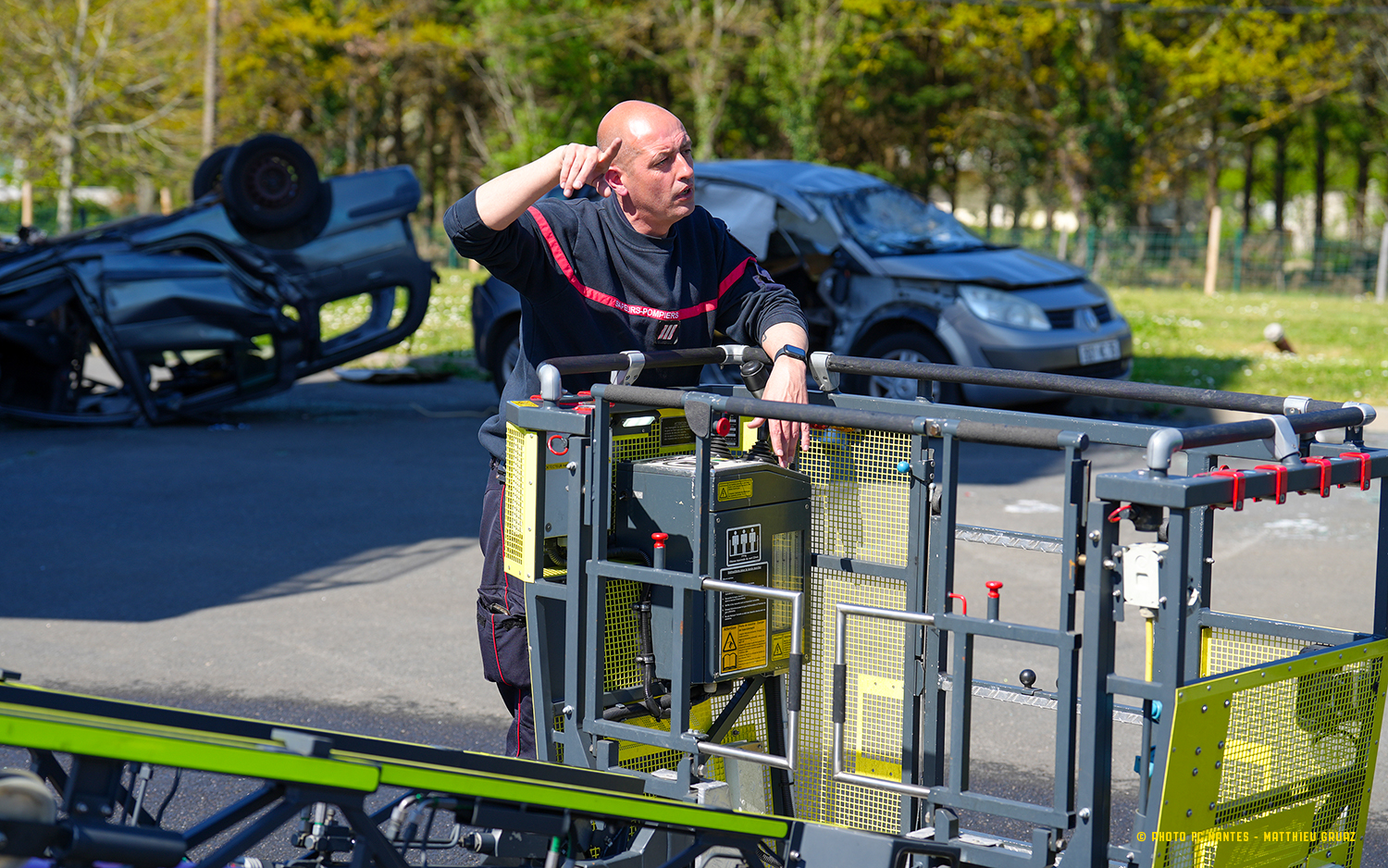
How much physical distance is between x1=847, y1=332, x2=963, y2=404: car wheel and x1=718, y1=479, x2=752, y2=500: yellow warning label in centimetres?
779

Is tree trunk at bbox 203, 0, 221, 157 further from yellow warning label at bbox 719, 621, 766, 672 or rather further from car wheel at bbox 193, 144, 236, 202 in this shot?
yellow warning label at bbox 719, 621, 766, 672

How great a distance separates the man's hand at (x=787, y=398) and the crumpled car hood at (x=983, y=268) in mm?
7752

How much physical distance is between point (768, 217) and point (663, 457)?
8003 millimetres

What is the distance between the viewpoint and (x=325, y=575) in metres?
6.79

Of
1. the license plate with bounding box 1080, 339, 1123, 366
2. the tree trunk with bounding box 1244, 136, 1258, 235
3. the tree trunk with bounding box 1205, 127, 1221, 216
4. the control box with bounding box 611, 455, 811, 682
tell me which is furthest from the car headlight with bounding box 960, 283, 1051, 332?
the tree trunk with bounding box 1244, 136, 1258, 235

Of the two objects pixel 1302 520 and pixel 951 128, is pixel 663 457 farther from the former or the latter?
pixel 951 128

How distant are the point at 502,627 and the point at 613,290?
2.94ft

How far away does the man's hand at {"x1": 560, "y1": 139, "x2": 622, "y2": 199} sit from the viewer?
119 inches

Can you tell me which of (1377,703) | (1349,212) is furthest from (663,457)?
(1349,212)

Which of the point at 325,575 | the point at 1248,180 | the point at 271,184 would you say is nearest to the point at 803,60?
the point at 271,184

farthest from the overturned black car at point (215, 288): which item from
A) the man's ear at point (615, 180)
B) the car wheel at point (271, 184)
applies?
the man's ear at point (615, 180)

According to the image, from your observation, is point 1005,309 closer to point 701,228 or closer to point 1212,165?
point 701,228

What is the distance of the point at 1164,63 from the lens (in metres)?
35.4

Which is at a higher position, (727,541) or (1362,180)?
(1362,180)
